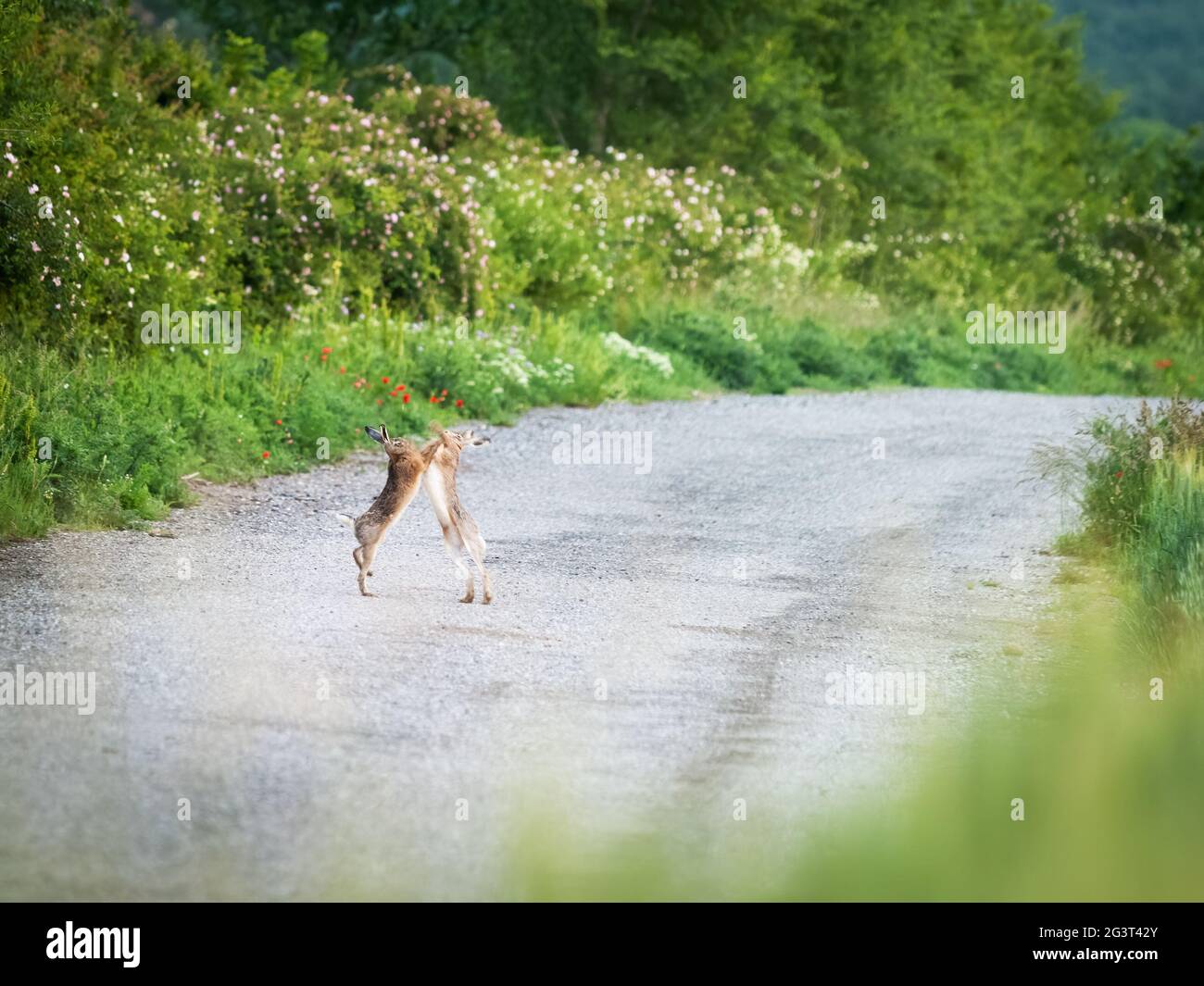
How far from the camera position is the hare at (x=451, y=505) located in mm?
9719

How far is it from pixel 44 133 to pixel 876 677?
786cm

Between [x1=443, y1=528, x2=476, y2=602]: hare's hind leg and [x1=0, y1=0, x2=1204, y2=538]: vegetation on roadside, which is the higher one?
[x1=0, y1=0, x2=1204, y2=538]: vegetation on roadside

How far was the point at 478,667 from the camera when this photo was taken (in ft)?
27.8

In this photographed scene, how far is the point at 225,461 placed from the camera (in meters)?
14.0

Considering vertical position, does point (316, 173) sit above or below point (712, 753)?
above

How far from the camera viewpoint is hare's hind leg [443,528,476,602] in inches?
385

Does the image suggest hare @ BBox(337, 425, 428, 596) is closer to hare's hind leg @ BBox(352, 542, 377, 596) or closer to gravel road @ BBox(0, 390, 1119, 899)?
hare's hind leg @ BBox(352, 542, 377, 596)

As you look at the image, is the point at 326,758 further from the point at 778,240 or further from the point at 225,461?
the point at 778,240

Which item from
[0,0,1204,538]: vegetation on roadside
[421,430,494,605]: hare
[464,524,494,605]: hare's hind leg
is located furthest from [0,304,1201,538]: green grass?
[464,524,494,605]: hare's hind leg

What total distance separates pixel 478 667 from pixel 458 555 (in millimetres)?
1473

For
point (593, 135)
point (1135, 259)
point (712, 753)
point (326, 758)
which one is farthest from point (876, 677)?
point (1135, 259)

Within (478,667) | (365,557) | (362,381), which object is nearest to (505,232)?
(362,381)

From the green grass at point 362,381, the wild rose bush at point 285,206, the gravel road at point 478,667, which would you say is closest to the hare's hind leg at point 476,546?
the gravel road at point 478,667
